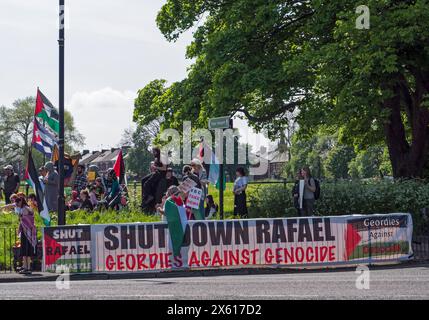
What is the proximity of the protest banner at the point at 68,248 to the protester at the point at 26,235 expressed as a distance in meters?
0.39

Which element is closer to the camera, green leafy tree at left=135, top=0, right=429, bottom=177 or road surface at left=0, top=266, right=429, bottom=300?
road surface at left=0, top=266, right=429, bottom=300

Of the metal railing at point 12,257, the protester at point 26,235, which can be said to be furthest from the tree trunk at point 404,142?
the protester at point 26,235

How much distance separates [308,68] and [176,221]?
10.9 meters

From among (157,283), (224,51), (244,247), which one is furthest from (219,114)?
(157,283)

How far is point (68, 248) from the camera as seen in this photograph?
49.8 ft

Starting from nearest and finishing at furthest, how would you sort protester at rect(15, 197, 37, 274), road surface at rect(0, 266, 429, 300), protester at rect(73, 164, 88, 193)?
road surface at rect(0, 266, 429, 300)
protester at rect(15, 197, 37, 274)
protester at rect(73, 164, 88, 193)

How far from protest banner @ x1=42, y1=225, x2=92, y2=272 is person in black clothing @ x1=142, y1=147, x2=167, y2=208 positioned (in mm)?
4614

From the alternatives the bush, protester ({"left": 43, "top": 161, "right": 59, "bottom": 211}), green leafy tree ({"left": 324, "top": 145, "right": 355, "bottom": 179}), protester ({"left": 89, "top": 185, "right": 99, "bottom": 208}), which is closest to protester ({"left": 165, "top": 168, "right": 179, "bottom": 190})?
the bush

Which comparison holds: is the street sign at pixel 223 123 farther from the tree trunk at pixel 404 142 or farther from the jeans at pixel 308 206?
the tree trunk at pixel 404 142

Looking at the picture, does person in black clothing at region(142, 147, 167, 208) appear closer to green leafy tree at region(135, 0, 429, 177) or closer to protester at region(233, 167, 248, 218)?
protester at region(233, 167, 248, 218)

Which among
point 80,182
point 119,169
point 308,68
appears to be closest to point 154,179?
point 119,169

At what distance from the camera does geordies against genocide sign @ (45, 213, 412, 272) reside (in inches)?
599

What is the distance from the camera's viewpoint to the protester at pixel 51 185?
20970 mm
